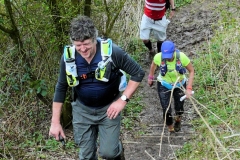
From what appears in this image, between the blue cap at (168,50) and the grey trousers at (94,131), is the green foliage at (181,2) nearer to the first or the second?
the blue cap at (168,50)

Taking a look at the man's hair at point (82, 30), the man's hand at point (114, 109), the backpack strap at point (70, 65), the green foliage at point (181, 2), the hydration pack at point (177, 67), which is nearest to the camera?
the man's hair at point (82, 30)

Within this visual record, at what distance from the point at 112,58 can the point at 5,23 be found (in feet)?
7.56

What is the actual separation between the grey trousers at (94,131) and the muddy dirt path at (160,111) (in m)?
0.46

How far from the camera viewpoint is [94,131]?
4.34 metres

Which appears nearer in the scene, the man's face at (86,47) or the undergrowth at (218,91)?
the man's face at (86,47)

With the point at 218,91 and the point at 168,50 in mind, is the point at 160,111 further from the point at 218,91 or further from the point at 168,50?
the point at 168,50

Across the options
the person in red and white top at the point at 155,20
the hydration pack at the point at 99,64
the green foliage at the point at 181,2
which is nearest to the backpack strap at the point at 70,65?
the hydration pack at the point at 99,64

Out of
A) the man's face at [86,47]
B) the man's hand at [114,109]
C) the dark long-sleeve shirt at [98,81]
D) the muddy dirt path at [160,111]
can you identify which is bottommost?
the muddy dirt path at [160,111]

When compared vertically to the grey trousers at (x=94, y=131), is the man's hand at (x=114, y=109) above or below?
above

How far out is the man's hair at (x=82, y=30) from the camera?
139 inches

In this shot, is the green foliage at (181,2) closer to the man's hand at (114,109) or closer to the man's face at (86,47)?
the man's hand at (114,109)

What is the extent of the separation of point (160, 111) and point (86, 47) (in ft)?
10.6

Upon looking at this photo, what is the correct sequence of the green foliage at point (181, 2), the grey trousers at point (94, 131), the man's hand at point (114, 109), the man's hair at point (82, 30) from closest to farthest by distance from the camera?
the man's hair at point (82, 30) → the man's hand at point (114, 109) → the grey trousers at point (94, 131) → the green foliage at point (181, 2)

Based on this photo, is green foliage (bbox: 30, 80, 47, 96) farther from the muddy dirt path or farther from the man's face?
the man's face
